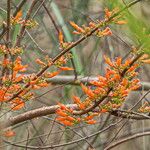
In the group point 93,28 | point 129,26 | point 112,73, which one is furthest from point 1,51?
point 129,26

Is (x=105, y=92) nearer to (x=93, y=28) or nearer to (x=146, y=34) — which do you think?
(x=93, y=28)

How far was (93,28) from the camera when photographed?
201cm

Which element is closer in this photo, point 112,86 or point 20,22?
point 112,86

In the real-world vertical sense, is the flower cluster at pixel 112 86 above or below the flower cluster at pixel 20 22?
below

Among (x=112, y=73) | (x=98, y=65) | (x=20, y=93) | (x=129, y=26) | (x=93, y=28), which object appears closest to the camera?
(x=129, y=26)

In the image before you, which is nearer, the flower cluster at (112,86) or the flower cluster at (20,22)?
the flower cluster at (112,86)

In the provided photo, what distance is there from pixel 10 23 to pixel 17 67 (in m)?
0.19

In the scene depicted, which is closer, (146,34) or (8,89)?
(146,34)

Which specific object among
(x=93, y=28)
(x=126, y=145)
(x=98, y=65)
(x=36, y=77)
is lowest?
(x=36, y=77)

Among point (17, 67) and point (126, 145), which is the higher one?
point (126, 145)

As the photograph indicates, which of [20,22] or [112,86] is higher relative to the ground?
[20,22]

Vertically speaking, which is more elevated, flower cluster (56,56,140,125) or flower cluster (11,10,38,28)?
flower cluster (11,10,38,28)

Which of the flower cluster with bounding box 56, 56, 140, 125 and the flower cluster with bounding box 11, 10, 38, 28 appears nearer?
the flower cluster with bounding box 56, 56, 140, 125

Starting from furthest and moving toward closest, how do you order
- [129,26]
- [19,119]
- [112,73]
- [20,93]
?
[19,119] < [20,93] < [112,73] < [129,26]
